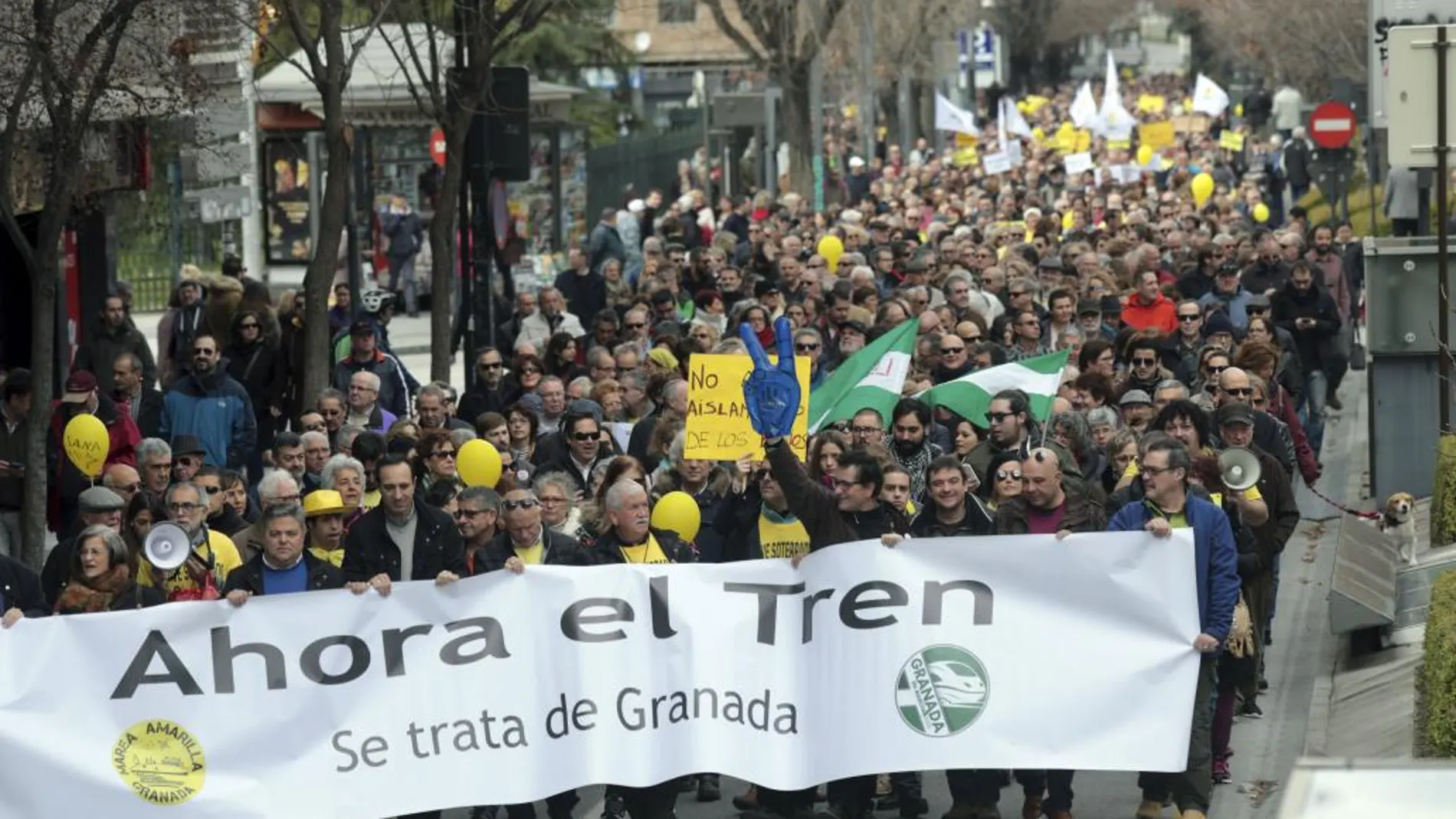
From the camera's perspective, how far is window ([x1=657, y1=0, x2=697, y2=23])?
6694 centimetres

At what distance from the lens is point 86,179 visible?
15.8 metres

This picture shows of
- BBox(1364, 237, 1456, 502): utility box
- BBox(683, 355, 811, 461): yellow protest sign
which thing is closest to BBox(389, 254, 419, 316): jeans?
BBox(1364, 237, 1456, 502): utility box

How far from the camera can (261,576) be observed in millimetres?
10266

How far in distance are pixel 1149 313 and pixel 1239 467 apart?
7.29 meters

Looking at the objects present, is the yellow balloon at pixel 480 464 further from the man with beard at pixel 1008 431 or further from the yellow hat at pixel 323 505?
the man with beard at pixel 1008 431

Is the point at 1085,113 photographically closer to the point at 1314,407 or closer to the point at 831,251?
the point at 831,251

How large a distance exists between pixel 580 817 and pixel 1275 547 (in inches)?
124

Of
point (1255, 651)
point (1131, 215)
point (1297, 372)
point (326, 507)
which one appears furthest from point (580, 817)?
point (1131, 215)

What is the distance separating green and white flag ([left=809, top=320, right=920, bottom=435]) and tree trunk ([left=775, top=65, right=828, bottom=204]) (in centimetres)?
2608

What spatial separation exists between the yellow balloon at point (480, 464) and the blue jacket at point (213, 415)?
3.27m

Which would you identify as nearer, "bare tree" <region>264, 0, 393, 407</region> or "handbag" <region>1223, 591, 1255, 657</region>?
"handbag" <region>1223, 591, 1255, 657</region>

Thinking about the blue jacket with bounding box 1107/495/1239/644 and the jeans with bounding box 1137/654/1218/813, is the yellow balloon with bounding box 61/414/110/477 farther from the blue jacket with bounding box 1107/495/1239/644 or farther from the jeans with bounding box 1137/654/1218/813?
the jeans with bounding box 1137/654/1218/813

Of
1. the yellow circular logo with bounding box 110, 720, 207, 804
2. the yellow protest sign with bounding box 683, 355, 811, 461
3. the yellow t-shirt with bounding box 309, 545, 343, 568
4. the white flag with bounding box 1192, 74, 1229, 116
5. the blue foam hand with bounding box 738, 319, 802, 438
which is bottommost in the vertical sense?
the yellow circular logo with bounding box 110, 720, 207, 804

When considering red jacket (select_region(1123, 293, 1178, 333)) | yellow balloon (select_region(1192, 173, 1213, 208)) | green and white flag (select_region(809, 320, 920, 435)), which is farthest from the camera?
yellow balloon (select_region(1192, 173, 1213, 208))
